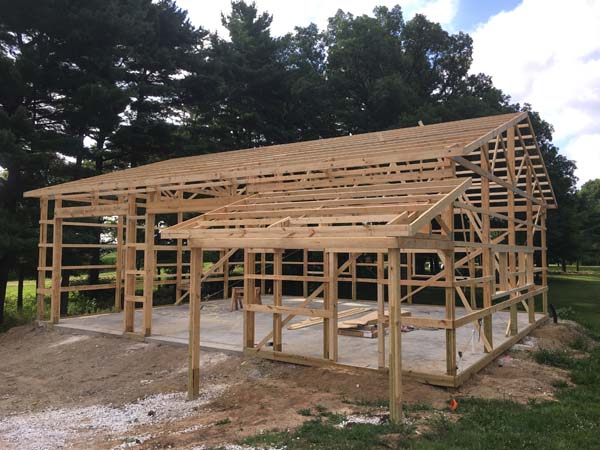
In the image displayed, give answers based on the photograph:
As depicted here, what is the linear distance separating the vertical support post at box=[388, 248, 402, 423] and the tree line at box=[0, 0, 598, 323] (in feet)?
39.1

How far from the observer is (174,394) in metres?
6.62

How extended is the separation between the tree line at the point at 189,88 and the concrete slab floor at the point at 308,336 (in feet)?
15.2

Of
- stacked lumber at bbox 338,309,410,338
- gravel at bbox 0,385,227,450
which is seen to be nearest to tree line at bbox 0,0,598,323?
gravel at bbox 0,385,227,450

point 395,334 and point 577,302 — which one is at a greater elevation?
point 395,334

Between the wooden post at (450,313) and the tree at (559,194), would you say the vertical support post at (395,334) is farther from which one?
the tree at (559,194)

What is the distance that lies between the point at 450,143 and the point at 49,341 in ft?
30.5

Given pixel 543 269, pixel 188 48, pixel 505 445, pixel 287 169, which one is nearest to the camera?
pixel 505 445

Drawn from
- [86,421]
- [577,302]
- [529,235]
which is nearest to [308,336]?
[86,421]

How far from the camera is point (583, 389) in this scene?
6.39m

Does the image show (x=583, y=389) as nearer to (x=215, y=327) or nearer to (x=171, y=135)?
(x=215, y=327)

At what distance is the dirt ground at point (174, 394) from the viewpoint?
5.14m

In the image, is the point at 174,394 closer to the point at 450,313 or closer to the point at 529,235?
the point at 450,313

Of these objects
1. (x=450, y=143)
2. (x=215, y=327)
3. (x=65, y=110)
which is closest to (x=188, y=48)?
(x=65, y=110)

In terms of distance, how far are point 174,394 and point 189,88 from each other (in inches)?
640
